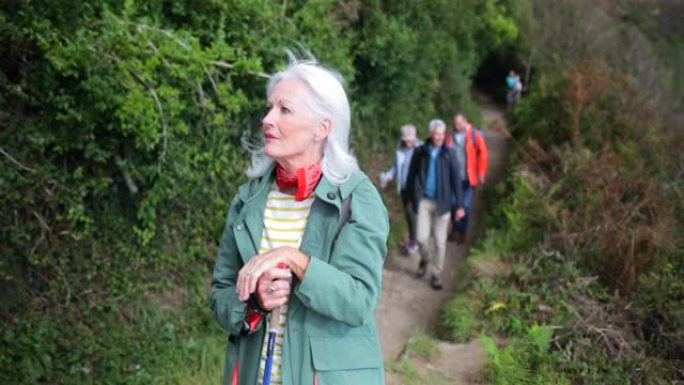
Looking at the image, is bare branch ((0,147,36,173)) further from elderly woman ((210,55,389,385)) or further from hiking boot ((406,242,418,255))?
hiking boot ((406,242,418,255))

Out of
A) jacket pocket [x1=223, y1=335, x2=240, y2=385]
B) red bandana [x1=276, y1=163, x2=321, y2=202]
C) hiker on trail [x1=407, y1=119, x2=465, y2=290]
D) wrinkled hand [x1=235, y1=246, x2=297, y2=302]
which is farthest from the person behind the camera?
hiker on trail [x1=407, y1=119, x2=465, y2=290]

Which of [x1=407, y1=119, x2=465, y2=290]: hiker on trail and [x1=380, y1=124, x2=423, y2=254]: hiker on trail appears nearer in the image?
[x1=407, y1=119, x2=465, y2=290]: hiker on trail

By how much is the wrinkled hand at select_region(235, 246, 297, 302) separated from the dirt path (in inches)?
119

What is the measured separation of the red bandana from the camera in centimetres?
200

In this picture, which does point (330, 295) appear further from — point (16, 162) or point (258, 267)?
point (16, 162)

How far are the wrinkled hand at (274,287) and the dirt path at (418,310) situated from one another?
2959 millimetres

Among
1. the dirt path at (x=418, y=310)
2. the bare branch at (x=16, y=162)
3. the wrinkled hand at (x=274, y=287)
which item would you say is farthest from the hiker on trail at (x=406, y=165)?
the wrinkled hand at (x=274, y=287)

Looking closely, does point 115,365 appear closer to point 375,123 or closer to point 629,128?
point 375,123

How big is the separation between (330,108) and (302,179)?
25cm

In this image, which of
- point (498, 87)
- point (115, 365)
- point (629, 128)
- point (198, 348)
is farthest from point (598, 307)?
point (498, 87)

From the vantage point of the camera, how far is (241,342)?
2.09 metres

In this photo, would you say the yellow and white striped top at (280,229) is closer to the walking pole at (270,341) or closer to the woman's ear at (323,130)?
the walking pole at (270,341)

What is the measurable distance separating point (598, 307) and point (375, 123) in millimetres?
5899

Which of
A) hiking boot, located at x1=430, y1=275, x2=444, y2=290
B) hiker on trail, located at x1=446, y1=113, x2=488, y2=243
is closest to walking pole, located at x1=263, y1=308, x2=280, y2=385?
hiking boot, located at x1=430, y1=275, x2=444, y2=290
